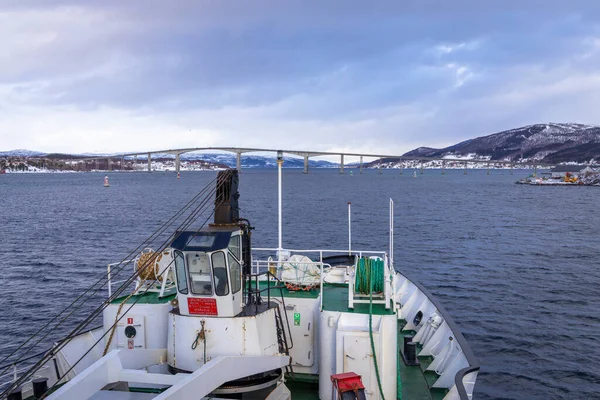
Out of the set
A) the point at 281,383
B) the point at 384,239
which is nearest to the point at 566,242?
the point at 384,239

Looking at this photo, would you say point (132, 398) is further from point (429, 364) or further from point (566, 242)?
point (566, 242)

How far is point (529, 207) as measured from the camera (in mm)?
82562

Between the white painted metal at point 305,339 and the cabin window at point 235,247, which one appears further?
the white painted metal at point 305,339

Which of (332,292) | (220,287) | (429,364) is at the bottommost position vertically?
(429,364)

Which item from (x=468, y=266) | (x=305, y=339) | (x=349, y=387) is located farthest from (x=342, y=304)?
(x=468, y=266)

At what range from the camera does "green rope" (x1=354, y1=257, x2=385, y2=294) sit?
12.1m

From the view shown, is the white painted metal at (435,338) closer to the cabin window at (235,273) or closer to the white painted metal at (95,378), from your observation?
the cabin window at (235,273)

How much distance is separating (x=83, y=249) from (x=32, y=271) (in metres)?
8.10

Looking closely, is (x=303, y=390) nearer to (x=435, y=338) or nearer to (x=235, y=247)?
(x=235, y=247)

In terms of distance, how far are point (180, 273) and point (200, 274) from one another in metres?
0.48

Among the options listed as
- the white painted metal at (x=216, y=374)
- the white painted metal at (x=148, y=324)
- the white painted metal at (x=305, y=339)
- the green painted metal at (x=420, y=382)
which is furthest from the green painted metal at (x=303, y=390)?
the white painted metal at (x=148, y=324)

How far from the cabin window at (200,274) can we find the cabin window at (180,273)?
0.21m

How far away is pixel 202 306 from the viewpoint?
9.68m

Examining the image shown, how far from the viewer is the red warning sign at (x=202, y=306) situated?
9.64 metres
